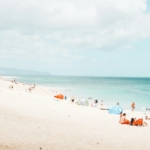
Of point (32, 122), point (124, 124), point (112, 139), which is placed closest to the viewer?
point (112, 139)

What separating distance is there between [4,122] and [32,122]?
2196mm

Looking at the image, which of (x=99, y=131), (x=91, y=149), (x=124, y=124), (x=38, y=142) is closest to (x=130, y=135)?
(x=99, y=131)

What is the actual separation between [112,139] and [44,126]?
15.9 feet

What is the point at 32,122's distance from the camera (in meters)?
16.8

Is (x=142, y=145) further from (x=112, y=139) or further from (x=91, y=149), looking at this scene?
(x=91, y=149)

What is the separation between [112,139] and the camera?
14.2m

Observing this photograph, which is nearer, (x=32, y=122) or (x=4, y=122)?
(x=4, y=122)

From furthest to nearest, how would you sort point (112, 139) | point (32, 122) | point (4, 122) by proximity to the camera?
point (32, 122)
point (4, 122)
point (112, 139)

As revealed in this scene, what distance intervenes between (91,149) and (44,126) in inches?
204

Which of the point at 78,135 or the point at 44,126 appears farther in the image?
the point at 44,126

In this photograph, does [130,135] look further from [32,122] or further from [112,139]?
[32,122]

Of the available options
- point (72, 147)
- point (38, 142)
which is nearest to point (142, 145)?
point (72, 147)

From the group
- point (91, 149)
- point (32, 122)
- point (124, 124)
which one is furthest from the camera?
point (124, 124)

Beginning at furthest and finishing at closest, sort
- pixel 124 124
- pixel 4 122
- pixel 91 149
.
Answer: pixel 124 124 < pixel 4 122 < pixel 91 149
